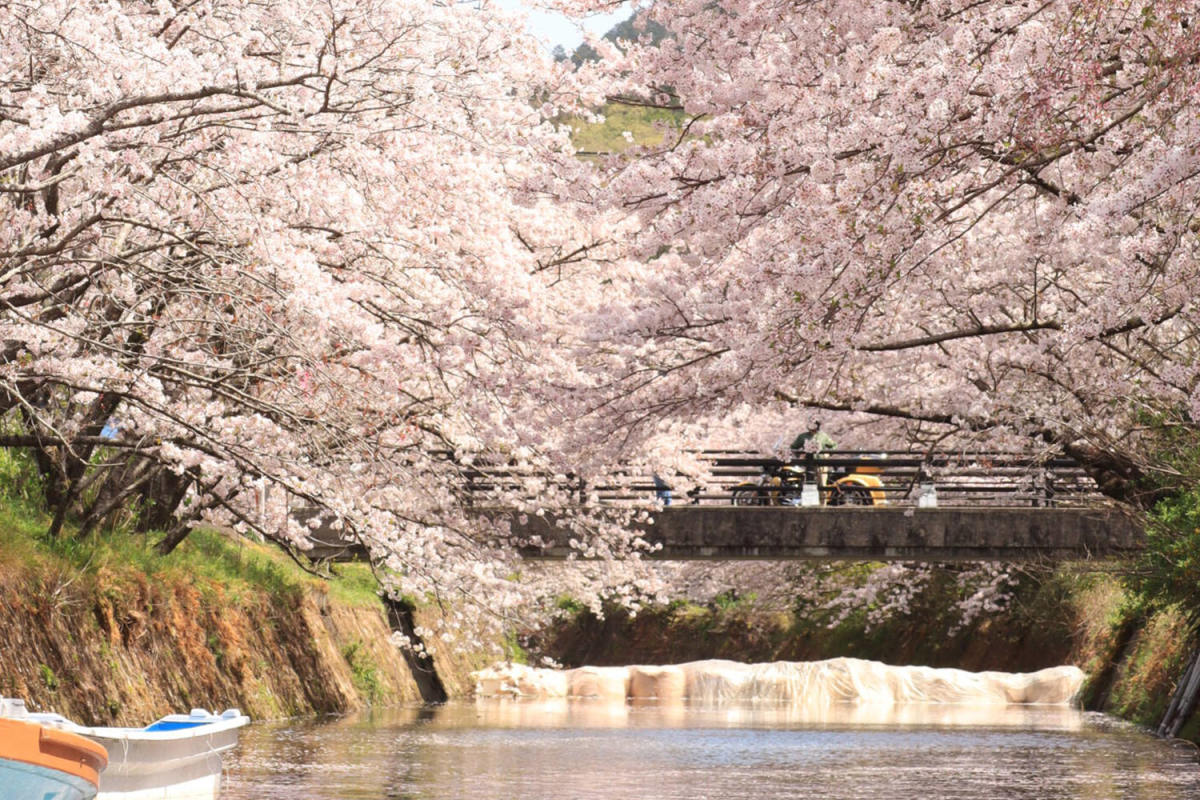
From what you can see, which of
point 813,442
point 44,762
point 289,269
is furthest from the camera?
point 813,442

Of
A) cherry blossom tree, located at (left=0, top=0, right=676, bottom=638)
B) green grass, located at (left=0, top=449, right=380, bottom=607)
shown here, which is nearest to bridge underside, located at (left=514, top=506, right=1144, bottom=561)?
cherry blossom tree, located at (left=0, top=0, right=676, bottom=638)

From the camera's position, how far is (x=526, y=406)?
20.5 m

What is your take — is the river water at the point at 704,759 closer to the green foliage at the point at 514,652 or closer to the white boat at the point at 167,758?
the white boat at the point at 167,758

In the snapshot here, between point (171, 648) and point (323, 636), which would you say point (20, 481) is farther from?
point (323, 636)

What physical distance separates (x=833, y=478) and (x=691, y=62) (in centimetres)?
1340

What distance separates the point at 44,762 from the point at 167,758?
491 cm

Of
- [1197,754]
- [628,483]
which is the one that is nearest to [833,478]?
[628,483]

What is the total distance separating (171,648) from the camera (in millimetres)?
19625

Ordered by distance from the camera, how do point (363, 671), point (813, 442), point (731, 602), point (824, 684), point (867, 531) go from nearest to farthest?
point (813, 442) < point (867, 531) < point (363, 671) < point (824, 684) < point (731, 602)

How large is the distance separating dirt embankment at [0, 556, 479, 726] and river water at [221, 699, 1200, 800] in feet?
3.13

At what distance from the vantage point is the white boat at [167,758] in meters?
11.4

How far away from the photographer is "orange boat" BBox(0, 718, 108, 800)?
714 cm

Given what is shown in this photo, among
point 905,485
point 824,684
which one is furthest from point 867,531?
point 824,684

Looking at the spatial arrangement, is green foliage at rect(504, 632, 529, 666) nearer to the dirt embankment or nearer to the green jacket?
→ the dirt embankment
